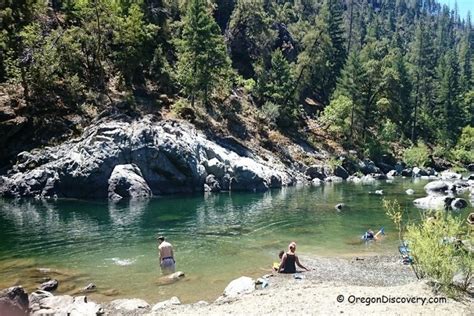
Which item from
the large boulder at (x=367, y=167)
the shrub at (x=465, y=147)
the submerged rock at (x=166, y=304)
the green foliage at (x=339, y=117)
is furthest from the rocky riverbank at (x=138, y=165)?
the shrub at (x=465, y=147)

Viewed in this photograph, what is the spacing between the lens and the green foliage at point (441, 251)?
44.6 feet

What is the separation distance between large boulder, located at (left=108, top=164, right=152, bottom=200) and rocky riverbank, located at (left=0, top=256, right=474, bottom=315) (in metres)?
30.2

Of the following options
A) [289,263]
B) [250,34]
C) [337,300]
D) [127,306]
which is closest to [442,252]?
[337,300]

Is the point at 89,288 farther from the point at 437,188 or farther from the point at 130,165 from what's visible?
the point at 437,188

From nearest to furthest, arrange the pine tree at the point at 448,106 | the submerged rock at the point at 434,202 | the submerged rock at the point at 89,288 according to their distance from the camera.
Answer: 1. the submerged rock at the point at 89,288
2. the submerged rock at the point at 434,202
3. the pine tree at the point at 448,106

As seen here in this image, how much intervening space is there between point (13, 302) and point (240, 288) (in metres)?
7.81

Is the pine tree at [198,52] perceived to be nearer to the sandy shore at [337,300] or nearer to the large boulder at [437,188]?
the large boulder at [437,188]

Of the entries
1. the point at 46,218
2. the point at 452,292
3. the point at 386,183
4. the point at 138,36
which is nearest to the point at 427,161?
the point at 386,183

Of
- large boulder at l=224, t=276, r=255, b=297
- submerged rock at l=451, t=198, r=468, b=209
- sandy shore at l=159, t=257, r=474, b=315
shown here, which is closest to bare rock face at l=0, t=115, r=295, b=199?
submerged rock at l=451, t=198, r=468, b=209

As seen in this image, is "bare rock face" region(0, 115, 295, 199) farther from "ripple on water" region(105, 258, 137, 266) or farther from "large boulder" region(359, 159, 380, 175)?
"ripple on water" region(105, 258, 137, 266)

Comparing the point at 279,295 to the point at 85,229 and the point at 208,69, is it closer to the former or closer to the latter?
the point at 85,229

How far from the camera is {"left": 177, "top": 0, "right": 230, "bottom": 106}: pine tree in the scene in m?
66.1

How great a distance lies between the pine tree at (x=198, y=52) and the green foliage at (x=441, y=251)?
179ft

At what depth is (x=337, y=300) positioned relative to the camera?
1397cm
